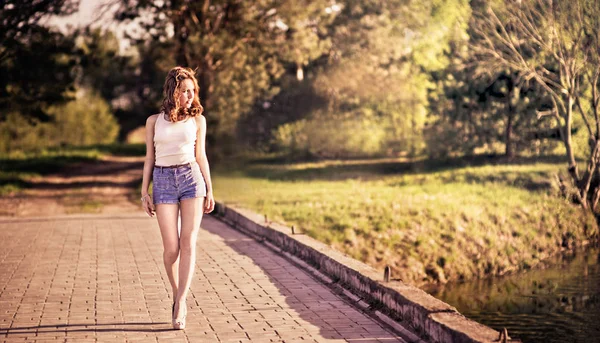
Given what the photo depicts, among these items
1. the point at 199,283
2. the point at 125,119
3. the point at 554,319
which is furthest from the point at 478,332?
the point at 125,119

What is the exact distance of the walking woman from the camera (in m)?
7.84

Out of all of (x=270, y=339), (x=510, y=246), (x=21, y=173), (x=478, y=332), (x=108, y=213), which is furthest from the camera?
(x=21, y=173)

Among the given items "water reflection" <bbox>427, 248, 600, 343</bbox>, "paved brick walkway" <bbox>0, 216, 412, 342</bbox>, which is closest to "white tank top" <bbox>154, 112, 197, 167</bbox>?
"paved brick walkway" <bbox>0, 216, 412, 342</bbox>

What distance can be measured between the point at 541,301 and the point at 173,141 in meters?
10.5

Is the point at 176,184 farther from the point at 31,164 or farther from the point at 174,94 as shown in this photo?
the point at 31,164

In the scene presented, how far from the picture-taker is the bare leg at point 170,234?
7.86 m

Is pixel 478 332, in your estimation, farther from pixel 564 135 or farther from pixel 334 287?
pixel 564 135

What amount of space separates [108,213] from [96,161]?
30191 millimetres

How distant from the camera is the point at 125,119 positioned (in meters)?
84.0

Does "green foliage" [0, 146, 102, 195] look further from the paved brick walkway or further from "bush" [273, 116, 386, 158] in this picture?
the paved brick walkway

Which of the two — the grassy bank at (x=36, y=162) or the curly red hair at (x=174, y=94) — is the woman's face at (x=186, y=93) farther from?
the grassy bank at (x=36, y=162)

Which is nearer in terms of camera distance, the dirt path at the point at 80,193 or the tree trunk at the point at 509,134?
the dirt path at the point at 80,193

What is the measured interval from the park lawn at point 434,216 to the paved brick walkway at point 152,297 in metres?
5.73

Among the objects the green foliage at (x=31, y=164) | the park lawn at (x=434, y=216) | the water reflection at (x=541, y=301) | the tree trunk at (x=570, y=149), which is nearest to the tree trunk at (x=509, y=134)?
the park lawn at (x=434, y=216)
